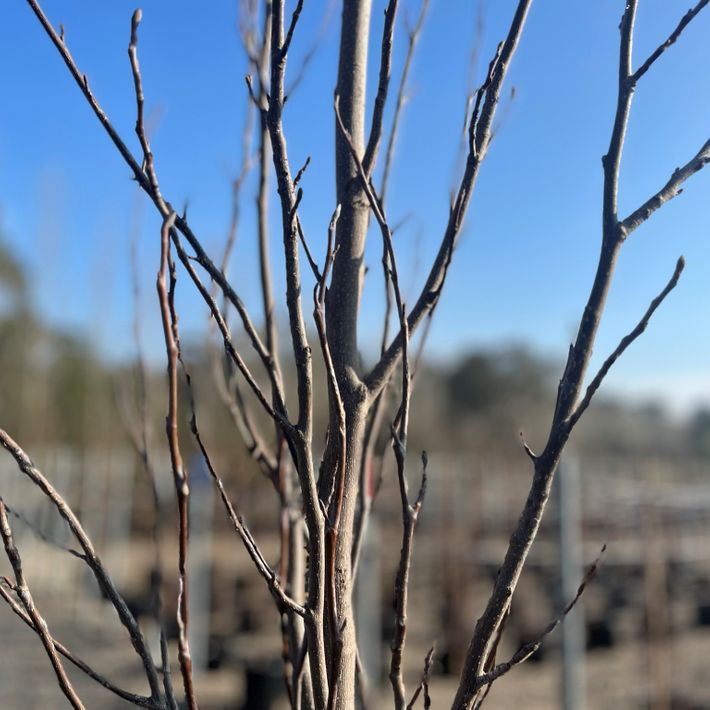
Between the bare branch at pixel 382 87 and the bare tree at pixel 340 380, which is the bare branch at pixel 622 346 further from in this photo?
the bare branch at pixel 382 87

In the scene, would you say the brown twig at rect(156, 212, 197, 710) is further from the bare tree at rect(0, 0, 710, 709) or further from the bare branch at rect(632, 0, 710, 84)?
the bare branch at rect(632, 0, 710, 84)

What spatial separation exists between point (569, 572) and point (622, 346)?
9.01 feet

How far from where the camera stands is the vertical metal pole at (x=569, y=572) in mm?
3193

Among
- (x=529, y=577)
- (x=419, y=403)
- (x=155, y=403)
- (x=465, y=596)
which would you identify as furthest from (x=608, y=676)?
(x=419, y=403)

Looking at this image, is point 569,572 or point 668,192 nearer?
point 668,192

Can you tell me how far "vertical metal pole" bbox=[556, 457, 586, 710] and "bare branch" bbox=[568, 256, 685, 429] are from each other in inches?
97.0

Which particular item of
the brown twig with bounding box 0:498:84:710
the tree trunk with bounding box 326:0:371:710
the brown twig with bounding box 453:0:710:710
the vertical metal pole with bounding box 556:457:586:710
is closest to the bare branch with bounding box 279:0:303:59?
the tree trunk with bounding box 326:0:371:710

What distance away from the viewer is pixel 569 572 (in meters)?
3.27

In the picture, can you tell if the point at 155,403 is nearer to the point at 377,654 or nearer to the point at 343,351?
the point at 377,654

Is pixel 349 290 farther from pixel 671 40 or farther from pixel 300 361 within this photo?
pixel 671 40

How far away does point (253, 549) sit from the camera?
0.75 metres

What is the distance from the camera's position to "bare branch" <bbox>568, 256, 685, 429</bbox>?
0.74 m

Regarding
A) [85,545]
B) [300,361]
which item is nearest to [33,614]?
[85,545]

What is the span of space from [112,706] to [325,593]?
4854mm
